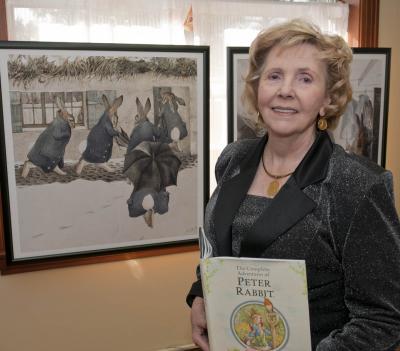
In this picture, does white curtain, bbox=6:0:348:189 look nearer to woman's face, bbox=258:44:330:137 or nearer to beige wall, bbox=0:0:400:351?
beige wall, bbox=0:0:400:351

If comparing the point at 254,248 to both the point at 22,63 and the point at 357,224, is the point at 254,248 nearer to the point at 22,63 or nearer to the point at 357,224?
the point at 357,224

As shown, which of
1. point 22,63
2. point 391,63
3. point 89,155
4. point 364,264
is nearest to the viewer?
point 364,264

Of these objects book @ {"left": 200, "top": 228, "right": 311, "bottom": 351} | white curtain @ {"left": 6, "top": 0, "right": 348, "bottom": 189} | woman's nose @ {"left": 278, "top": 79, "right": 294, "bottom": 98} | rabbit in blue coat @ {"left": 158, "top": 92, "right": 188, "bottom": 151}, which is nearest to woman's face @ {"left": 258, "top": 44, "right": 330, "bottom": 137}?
woman's nose @ {"left": 278, "top": 79, "right": 294, "bottom": 98}

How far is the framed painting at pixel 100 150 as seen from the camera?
204cm

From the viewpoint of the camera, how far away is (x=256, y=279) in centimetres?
117

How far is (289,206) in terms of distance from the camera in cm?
128

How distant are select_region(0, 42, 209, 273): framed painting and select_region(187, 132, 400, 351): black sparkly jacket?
91cm

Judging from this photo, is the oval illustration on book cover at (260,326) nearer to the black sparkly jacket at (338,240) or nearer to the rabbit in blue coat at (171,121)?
the black sparkly jacket at (338,240)

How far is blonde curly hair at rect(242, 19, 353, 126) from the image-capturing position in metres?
1.30

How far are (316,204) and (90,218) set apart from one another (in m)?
1.25

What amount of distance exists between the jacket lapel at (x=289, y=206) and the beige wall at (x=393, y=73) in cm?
172

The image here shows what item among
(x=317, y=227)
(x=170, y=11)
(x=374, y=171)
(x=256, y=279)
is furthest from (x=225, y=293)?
(x=170, y=11)

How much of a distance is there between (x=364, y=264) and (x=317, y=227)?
144mm

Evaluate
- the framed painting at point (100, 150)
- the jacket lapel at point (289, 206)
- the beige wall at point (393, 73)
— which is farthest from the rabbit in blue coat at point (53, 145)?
the beige wall at point (393, 73)
